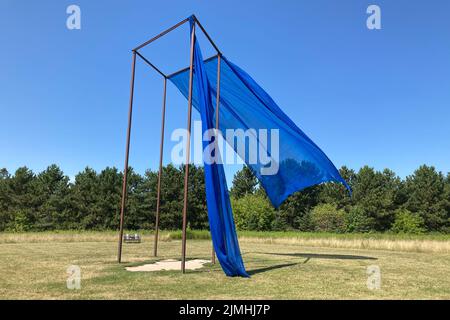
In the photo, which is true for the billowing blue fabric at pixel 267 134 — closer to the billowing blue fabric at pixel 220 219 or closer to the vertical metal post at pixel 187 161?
the vertical metal post at pixel 187 161

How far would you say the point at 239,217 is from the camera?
5038 centimetres

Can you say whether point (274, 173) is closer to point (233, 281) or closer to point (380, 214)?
point (233, 281)

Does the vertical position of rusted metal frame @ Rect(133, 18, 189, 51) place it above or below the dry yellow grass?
above

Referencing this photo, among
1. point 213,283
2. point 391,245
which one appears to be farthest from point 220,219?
point 391,245

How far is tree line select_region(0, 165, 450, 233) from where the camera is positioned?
43.3 m

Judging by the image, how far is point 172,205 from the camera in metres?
43.7

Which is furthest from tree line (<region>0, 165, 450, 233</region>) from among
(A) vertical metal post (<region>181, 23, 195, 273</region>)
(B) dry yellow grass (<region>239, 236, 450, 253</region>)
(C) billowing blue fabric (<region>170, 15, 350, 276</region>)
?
(A) vertical metal post (<region>181, 23, 195, 273</region>)

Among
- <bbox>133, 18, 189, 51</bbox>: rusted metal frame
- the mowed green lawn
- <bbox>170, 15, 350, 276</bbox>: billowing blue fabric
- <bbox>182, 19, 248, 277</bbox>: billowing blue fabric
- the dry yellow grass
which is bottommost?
the dry yellow grass

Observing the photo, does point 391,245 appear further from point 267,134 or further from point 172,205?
point 172,205

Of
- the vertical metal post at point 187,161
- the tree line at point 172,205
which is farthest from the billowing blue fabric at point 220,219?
the tree line at point 172,205

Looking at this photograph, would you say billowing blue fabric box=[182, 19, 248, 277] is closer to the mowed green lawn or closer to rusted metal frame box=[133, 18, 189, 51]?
the mowed green lawn

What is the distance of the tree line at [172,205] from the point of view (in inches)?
1704
